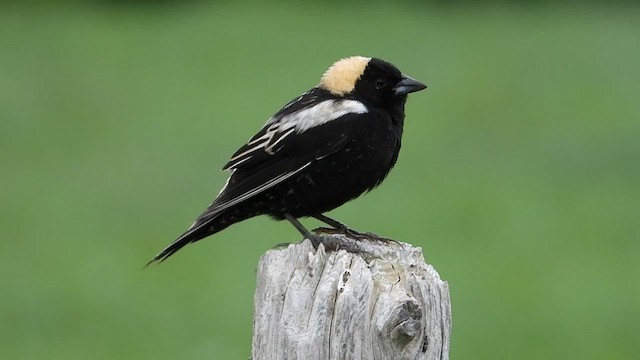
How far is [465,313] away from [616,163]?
478 centimetres

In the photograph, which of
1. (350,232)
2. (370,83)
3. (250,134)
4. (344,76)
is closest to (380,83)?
(370,83)

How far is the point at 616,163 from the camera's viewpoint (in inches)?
565

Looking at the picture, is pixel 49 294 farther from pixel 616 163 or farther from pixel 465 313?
pixel 616 163

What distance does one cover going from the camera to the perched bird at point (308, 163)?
5.42 m

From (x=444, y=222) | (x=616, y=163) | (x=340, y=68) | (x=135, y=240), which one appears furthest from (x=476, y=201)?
(x=340, y=68)

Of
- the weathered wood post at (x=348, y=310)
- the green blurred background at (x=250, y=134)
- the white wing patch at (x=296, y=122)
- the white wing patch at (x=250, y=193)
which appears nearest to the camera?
the weathered wood post at (x=348, y=310)

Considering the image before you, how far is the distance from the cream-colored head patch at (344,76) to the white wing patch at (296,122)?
140 millimetres

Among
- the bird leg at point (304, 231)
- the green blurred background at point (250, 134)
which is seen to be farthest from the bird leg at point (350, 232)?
the green blurred background at point (250, 134)

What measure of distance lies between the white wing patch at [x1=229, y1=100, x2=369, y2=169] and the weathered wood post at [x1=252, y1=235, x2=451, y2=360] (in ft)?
5.00

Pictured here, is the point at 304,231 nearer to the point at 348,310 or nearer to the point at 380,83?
the point at 380,83

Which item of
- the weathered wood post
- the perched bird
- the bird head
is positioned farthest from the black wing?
the weathered wood post

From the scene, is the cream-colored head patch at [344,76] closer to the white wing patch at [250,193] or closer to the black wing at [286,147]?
the black wing at [286,147]

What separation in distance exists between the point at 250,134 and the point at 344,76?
8674mm

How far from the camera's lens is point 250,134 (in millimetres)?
14398
